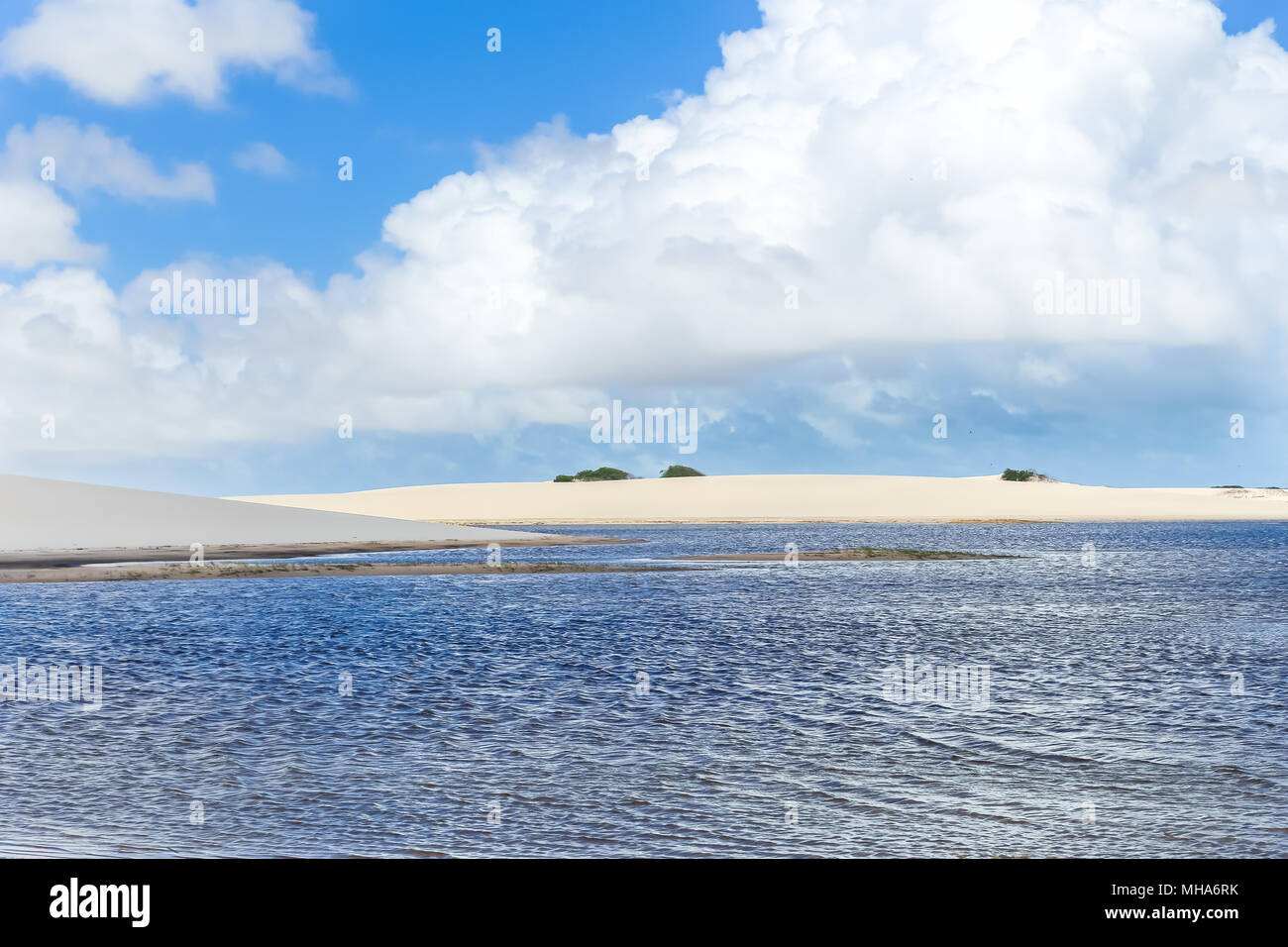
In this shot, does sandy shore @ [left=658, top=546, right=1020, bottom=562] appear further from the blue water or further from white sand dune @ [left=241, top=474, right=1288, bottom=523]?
white sand dune @ [left=241, top=474, right=1288, bottom=523]

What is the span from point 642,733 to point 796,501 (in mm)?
133639

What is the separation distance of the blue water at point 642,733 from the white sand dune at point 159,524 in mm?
34185

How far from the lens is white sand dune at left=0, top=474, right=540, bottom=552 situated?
2648 inches

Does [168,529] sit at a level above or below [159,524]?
below

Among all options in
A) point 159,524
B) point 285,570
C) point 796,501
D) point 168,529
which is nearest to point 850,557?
point 285,570

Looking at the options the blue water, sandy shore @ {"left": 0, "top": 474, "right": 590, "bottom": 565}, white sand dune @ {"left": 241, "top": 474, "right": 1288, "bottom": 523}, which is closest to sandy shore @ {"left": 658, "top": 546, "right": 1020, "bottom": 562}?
sandy shore @ {"left": 0, "top": 474, "right": 590, "bottom": 565}

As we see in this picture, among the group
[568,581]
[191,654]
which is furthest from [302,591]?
[191,654]

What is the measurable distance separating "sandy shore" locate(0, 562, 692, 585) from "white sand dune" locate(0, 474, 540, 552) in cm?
1414

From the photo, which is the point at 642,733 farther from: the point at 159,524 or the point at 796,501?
the point at 796,501

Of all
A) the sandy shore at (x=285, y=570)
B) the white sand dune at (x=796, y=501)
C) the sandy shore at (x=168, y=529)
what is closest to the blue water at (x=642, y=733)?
the sandy shore at (x=285, y=570)

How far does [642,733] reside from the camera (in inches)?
Answer: 661

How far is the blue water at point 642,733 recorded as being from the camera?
1174 cm
